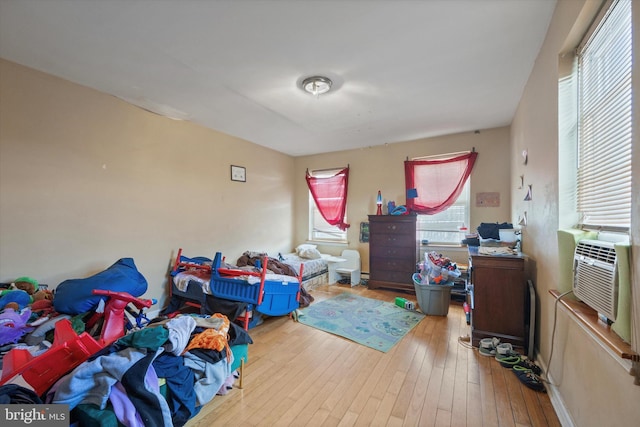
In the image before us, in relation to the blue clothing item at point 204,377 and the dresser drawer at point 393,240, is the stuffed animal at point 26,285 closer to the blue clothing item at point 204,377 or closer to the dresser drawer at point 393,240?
the blue clothing item at point 204,377

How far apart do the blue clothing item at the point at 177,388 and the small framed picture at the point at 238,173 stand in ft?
10.2

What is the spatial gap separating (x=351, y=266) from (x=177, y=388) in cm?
355

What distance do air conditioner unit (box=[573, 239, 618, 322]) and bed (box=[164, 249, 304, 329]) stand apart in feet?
7.28

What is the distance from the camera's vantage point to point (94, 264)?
264cm

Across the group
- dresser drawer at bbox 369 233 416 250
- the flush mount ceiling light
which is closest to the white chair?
dresser drawer at bbox 369 233 416 250

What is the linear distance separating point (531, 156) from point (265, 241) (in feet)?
12.9

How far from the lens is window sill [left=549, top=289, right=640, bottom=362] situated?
89 cm

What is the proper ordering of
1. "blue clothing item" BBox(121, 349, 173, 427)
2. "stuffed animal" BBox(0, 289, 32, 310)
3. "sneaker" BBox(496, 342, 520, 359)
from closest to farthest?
"blue clothing item" BBox(121, 349, 173, 427), "stuffed animal" BBox(0, 289, 32, 310), "sneaker" BBox(496, 342, 520, 359)

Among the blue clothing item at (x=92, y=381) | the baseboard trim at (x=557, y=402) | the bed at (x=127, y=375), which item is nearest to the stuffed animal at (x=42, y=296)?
the bed at (x=127, y=375)

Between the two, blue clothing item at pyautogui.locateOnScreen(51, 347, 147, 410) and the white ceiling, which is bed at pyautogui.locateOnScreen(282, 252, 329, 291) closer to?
the white ceiling

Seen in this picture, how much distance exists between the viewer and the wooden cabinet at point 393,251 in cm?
400

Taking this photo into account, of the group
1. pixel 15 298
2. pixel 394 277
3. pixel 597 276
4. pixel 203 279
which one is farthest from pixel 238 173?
pixel 597 276

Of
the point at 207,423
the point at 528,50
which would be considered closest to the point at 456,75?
the point at 528,50

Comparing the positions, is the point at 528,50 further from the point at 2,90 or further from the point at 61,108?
the point at 2,90
